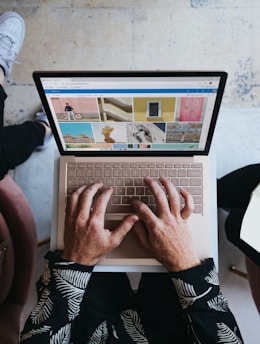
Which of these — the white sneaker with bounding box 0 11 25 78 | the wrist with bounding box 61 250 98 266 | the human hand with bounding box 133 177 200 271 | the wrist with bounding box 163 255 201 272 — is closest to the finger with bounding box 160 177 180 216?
the human hand with bounding box 133 177 200 271

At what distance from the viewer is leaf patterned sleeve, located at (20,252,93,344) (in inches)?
30.1

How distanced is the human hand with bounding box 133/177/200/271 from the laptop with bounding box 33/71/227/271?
53 mm

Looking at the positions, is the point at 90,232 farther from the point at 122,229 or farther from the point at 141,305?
the point at 141,305

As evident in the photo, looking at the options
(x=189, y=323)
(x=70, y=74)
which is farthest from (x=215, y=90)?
(x=189, y=323)

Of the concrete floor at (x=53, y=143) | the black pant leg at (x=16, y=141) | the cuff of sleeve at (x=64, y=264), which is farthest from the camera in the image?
the concrete floor at (x=53, y=143)

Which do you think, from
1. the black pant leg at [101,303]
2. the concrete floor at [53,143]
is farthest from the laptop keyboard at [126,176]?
the concrete floor at [53,143]

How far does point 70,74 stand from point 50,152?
0.79 metres

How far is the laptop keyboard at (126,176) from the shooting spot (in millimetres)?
885

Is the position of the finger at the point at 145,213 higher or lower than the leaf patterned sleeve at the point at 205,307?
higher

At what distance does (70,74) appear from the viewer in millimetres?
662

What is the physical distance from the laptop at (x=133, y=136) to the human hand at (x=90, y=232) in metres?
0.08

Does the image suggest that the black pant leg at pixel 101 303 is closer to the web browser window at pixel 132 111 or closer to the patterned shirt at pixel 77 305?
the patterned shirt at pixel 77 305

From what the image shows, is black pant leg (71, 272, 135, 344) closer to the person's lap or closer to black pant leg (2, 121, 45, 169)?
the person's lap

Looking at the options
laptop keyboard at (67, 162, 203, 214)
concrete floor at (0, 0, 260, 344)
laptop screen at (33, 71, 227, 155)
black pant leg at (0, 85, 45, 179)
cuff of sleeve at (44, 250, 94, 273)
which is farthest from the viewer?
concrete floor at (0, 0, 260, 344)
